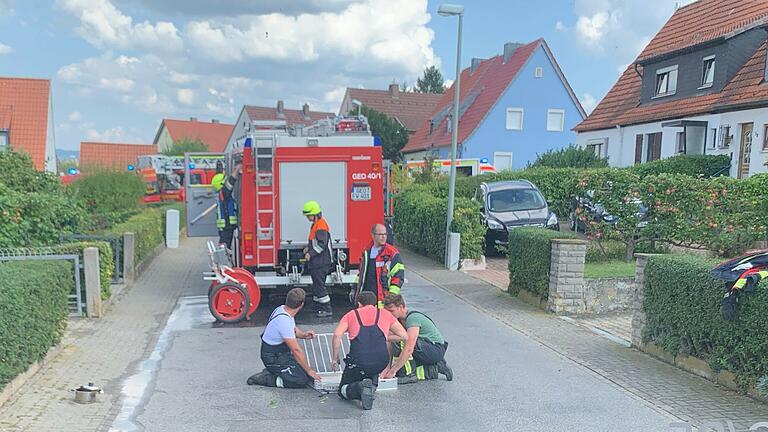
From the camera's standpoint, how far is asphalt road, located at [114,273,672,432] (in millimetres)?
5820

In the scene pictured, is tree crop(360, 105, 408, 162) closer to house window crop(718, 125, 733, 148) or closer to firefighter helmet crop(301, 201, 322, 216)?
house window crop(718, 125, 733, 148)

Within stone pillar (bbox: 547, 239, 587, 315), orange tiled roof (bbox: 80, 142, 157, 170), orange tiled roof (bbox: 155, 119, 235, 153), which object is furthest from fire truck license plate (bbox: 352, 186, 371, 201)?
orange tiled roof (bbox: 155, 119, 235, 153)

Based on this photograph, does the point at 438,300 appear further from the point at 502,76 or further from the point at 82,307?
the point at 502,76

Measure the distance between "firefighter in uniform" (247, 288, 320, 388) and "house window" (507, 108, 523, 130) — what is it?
38.1 meters

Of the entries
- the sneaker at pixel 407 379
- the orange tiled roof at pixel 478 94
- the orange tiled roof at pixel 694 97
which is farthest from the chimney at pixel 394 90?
the sneaker at pixel 407 379

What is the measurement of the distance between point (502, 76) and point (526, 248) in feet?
113

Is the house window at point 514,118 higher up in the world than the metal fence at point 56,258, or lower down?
higher up

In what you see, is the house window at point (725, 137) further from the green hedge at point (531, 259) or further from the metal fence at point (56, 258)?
the metal fence at point (56, 258)

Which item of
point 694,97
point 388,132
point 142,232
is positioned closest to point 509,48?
point 388,132

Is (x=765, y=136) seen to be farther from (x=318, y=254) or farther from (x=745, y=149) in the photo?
(x=318, y=254)

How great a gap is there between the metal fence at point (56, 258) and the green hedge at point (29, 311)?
96 cm

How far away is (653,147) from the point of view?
26750 mm

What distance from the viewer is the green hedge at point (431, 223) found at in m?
15.9

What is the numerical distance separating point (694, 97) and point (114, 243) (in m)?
21.6
